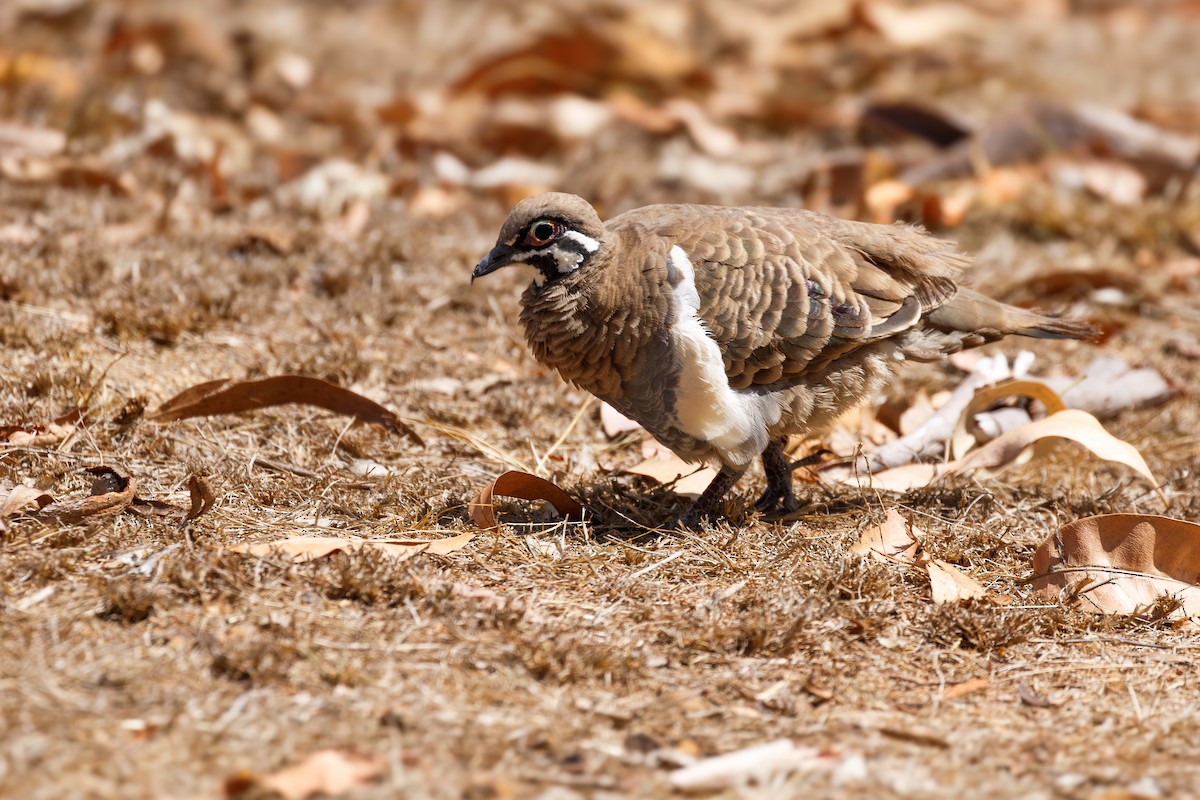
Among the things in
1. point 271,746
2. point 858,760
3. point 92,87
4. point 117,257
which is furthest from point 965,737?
point 92,87

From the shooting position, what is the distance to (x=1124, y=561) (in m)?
3.66

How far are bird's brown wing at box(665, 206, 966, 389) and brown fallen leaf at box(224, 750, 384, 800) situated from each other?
1781 mm

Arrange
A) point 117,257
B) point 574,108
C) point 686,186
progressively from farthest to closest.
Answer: point 574,108, point 686,186, point 117,257

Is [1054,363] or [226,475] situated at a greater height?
[226,475]

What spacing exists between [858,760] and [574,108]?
5756 mm

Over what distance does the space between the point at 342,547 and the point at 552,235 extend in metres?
1.17

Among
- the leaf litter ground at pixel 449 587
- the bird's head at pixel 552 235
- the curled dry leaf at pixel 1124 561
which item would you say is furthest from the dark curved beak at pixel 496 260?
the curled dry leaf at pixel 1124 561

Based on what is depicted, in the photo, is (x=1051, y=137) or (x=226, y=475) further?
(x=1051, y=137)

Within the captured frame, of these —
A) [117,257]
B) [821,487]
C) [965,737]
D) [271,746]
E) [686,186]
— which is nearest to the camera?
[271,746]

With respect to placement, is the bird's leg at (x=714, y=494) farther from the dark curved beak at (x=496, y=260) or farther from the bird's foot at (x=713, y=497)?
the dark curved beak at (x=496, y=260)

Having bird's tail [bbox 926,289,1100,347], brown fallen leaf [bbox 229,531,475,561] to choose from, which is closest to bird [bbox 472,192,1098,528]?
bird's tail [bbox 926,289,1100,347]

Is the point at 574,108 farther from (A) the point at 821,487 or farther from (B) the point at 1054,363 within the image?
(A) the point at 821,487

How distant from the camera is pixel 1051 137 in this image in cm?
727

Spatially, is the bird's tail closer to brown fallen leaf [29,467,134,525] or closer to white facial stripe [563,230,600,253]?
white facial stripe [563,230,600,253]
